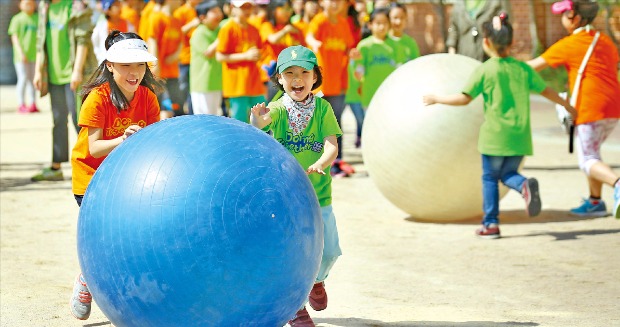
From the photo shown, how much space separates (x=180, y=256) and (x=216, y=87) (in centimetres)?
799

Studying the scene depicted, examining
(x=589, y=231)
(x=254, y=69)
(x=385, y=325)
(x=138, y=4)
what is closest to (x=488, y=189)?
(x=589, y=231)

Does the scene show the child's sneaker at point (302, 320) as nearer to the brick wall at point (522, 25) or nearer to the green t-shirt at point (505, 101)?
the green t-shirt at point (505, 101)

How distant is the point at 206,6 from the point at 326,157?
7682mm

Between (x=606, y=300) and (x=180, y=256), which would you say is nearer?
(x=180, y=256)

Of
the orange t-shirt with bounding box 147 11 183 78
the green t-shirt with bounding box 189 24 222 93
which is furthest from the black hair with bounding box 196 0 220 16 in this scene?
the green t-shirt with bounding box 189 24 222 93

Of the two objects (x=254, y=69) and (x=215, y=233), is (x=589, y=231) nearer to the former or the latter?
(x=254, y=69)

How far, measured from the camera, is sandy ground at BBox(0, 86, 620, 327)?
683 cm

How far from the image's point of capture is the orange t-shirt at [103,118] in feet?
20.8

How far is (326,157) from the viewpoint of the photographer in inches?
248

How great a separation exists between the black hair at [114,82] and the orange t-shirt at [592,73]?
4605mm

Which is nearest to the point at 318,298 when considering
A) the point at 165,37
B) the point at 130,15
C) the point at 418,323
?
the point at 418,323

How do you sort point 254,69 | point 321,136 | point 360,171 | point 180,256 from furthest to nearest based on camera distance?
point 360,171
point 254,69
point 321,136
point 180,256

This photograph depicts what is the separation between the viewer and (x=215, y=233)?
505 cm

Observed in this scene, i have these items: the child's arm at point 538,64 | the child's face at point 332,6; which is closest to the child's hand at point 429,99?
the child's arm at point 538,64
